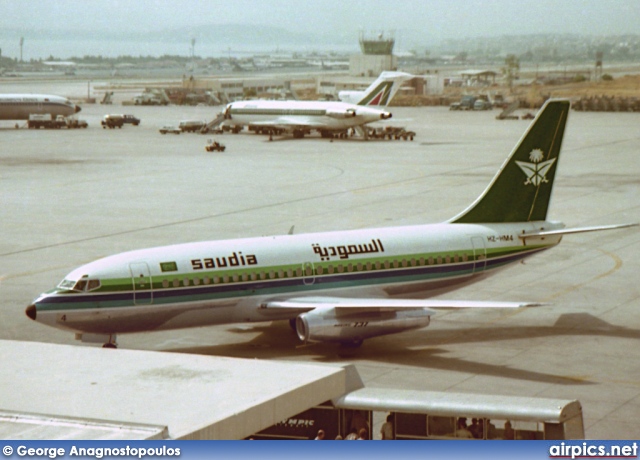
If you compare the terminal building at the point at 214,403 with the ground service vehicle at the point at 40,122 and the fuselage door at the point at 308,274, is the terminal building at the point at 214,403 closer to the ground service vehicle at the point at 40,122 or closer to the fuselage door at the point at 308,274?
the fuselage door at the point at 308,274

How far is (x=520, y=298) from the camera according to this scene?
42.9 m

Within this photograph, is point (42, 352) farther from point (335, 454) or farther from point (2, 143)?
point (2, 143)

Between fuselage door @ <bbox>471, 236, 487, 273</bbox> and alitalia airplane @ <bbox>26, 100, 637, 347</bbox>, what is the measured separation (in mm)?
49

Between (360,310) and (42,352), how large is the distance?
1442cm

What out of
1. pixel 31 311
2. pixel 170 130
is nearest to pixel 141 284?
pixel 31 311

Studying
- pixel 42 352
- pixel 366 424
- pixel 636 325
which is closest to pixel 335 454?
pixel 366 424

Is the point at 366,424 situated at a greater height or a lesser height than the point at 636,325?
greater

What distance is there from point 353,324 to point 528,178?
1076 cm

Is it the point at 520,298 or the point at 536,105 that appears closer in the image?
the point at 520,298


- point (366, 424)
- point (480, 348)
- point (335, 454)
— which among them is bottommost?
point (480, 348)

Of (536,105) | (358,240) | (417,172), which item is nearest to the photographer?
(358,240)

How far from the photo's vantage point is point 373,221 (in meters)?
61.9

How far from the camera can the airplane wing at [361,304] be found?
3354 cm

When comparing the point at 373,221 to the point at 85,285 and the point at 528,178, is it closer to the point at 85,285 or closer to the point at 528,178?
the point at 528,178
